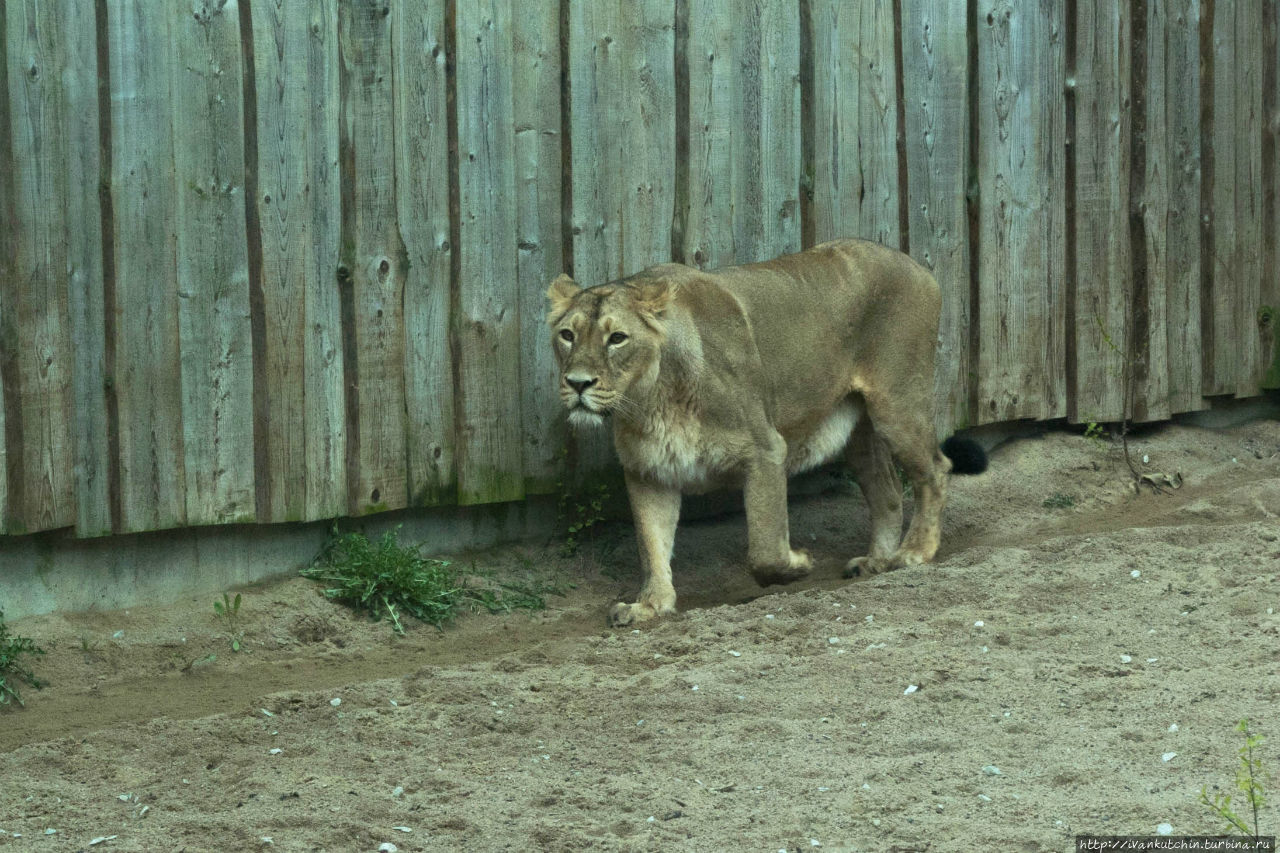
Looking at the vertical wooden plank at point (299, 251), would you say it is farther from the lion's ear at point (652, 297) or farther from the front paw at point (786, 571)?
the front paw at point (786, 571)

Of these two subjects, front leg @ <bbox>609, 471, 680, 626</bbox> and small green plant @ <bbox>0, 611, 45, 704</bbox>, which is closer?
small green plant @ <bbox>0, 611, 45, 704</bbox>

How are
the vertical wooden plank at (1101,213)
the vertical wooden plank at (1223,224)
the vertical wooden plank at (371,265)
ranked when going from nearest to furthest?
the vertical wooden plank at (371,265)
the vertical wooden plank at (1101,213)
the vertical wooden plank at (1223,224)

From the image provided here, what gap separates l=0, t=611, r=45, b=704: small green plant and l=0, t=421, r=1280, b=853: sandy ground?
0.07 meters

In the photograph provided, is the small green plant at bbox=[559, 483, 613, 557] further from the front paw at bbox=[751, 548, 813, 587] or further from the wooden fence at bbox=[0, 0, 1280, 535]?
the front paw at bbox=[751, 548, 813, 587]

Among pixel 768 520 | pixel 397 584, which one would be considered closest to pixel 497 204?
pixel 397 584

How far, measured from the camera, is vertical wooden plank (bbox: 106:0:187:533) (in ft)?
18.0

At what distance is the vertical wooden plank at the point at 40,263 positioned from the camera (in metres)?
5.29

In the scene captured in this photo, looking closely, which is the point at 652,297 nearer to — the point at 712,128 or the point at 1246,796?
the point at 712,128

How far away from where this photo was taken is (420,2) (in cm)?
618

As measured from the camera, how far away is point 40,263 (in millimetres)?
5355

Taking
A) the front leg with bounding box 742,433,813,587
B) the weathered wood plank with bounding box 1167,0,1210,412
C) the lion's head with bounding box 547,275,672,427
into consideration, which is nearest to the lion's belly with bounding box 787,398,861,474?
the front leg with bounding box 742,433,813,587

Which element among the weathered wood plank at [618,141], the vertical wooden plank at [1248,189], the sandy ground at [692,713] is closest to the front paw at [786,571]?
the sandy ground at [692,713]

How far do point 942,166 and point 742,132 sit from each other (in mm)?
1254

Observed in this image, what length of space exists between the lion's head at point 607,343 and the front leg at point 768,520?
58 centimetres
